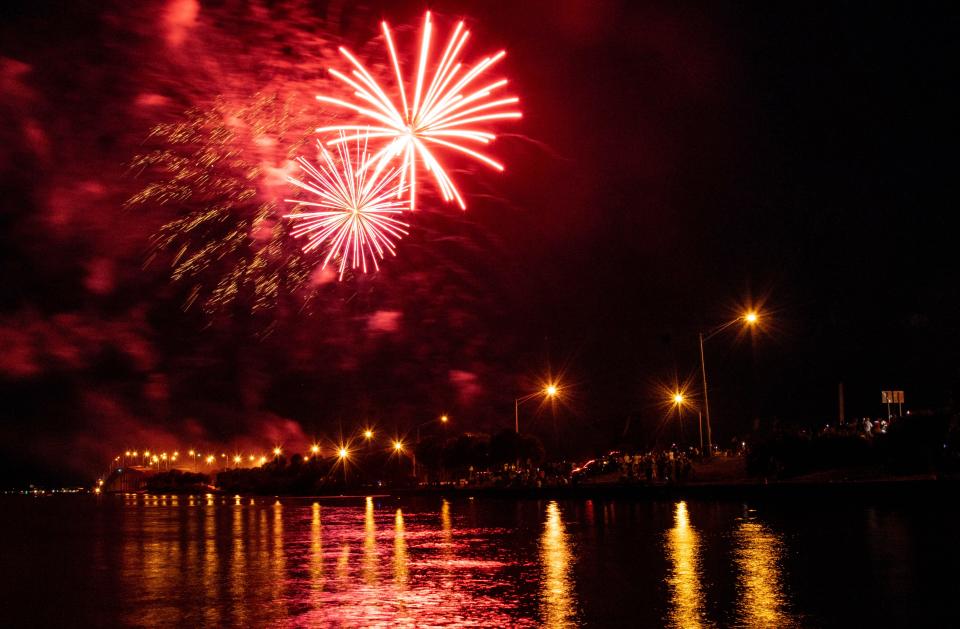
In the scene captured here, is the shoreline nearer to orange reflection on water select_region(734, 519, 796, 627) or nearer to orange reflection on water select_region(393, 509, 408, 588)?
orange reflection on water select_region(734, 519, 796, 627)

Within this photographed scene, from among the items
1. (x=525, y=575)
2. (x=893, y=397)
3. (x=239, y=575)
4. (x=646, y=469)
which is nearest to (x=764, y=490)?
(x=646, y=469)

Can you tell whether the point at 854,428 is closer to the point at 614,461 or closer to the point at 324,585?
the point at 614,461

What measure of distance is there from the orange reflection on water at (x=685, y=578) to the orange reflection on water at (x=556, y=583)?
3.38 ft

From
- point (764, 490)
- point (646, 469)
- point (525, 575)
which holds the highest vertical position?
point (525, 575)

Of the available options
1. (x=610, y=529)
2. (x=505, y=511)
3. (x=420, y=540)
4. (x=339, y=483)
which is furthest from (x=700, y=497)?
(x=339, y=483)

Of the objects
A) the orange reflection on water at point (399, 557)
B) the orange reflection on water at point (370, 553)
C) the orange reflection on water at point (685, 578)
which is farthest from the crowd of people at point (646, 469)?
the orange reflection on water at point (685, 578)

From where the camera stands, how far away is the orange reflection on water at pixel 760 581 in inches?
330

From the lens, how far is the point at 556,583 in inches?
435

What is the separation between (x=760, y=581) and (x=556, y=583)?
2.38m

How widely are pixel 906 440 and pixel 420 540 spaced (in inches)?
717

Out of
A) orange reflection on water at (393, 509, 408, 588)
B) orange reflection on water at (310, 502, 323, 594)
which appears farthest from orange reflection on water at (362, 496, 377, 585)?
orange reflection on water at (310, 502, 323, 594)

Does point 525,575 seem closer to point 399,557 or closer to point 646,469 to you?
point 399,557

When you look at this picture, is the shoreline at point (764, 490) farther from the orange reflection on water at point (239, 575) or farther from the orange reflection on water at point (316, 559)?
the orange reflection on water at point (239, 575)

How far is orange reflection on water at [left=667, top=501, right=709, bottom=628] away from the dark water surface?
31 mm
